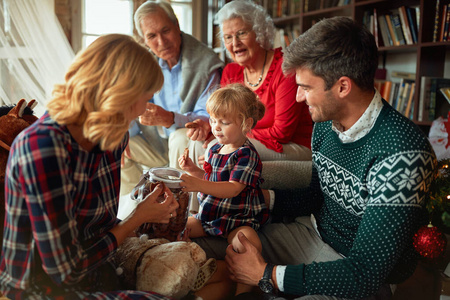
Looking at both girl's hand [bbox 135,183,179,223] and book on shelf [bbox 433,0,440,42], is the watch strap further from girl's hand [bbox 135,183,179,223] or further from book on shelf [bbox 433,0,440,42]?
book on shelf [bbox 433,0,440,42]

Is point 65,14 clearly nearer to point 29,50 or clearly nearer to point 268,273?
point 29,50

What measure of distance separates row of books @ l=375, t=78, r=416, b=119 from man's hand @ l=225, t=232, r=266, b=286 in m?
2.26

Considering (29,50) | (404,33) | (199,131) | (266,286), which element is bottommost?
(266,286)

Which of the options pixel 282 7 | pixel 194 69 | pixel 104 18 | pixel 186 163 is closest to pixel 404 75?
pixel 282 7

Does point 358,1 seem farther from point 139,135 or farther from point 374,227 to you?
point 374,227

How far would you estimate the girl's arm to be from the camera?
53.0 inches

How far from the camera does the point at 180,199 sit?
1.38 metres

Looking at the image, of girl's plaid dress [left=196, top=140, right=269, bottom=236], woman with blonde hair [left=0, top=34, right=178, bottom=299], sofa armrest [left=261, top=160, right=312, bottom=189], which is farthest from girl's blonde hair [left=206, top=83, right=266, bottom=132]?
woman with blonde hair [left=0, top=34, right=178, bottom=299]

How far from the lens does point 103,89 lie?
3.12 feet

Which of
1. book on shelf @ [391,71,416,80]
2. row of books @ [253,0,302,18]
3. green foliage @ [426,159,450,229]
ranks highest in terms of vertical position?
row of books @ [253,0,302,18]

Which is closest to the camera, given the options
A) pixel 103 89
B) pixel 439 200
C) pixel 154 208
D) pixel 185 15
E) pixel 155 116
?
pixel 103 89

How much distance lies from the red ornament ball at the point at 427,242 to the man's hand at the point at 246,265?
490 mm

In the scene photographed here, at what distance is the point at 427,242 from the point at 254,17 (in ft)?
5.29

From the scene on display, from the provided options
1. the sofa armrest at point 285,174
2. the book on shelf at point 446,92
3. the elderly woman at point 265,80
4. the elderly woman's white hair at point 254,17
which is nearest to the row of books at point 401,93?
the book on shelf at point 446,92
